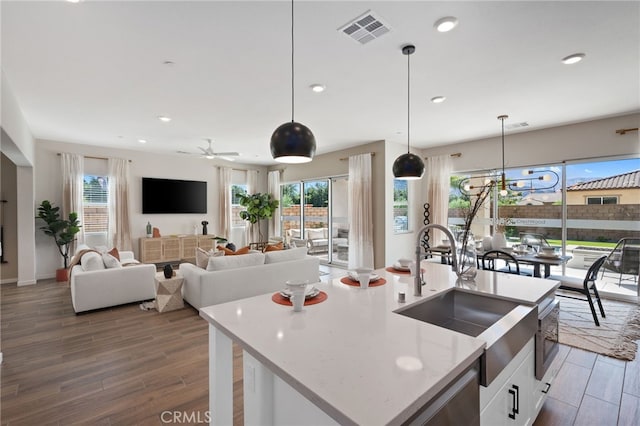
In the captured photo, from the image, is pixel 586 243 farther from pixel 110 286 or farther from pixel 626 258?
pixel 110 286

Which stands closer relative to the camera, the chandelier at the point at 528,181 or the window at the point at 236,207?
the chandelier at the point at 528,181

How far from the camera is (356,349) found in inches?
43.3

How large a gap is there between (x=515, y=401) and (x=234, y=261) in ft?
10.7

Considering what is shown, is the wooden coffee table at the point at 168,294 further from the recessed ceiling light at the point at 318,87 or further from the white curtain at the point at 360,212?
the white curtain at the point at 360,212

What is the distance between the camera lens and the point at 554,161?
15.9ft

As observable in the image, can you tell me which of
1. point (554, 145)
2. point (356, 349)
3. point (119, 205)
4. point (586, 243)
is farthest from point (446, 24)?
point (119, 205)

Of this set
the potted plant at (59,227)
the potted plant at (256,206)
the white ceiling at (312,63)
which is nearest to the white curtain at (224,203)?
the potted plant at (256,206)

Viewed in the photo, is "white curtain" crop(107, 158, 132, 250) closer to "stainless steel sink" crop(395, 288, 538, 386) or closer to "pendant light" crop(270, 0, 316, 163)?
"pendant light" crop(270, 0, 316, 163)

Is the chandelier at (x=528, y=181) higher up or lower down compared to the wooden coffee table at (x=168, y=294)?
higher up

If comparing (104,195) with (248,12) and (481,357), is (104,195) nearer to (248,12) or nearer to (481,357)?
(248,12)

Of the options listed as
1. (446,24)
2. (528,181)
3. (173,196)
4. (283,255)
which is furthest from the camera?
(173,196)

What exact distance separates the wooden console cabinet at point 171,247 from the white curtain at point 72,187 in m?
1.20

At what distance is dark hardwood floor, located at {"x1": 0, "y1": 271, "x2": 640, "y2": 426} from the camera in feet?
6.51

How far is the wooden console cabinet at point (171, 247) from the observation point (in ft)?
21.0
